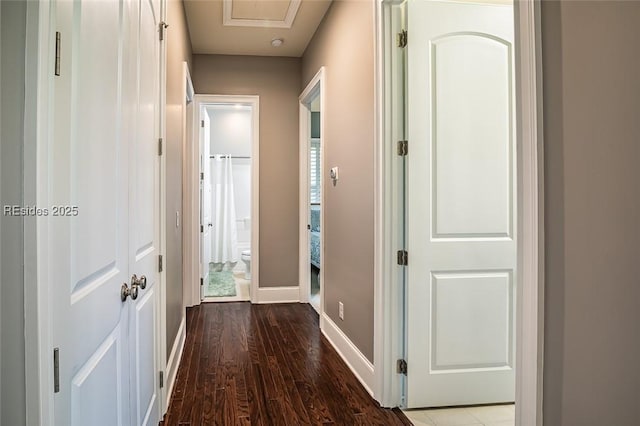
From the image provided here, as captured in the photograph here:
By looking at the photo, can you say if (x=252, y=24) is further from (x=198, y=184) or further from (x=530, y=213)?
(x=530, y=213)

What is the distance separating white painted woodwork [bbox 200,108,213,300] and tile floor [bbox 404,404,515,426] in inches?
127

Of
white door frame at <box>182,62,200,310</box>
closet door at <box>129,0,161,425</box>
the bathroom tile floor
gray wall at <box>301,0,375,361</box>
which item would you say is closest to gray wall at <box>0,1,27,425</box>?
closet door at <box>129,0,161,425</box>

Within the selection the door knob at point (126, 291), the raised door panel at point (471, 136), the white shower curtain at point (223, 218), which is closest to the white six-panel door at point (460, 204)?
the raised door panel at point (471, 136)

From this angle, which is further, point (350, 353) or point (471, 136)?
point (350, 353)

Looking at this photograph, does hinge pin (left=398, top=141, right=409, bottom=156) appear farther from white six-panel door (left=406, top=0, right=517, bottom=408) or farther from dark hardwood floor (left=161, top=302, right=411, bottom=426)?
dark hardwood floor (left=161, top=302, right=411, bottom=426)

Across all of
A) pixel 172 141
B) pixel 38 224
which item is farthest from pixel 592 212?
pixel 172 141

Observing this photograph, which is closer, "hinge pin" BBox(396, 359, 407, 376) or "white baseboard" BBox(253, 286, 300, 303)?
"hinge pin" BBox(396, 359, 407, 376)

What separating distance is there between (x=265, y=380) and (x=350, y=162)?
1.60 m

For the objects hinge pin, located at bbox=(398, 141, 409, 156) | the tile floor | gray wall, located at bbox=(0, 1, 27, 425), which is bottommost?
the tile floor

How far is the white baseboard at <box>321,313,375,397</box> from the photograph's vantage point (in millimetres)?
2586

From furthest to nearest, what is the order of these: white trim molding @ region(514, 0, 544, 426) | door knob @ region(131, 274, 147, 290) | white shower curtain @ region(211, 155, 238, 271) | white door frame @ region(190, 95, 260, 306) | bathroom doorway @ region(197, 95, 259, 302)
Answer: white shower curtain @ region(211, 155, 238, 271) < bathroom doorway @ region(197, 95, 259, 302) < white door frame @ region(190, 95, 260, 306) < door knob @ region(131, 274, 147, 290) < white trim molding @ region(514, 0, 544, 426)

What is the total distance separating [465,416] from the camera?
2279 mm

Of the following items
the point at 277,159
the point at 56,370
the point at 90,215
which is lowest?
the point at 56,370

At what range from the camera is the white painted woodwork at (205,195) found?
4922mm
